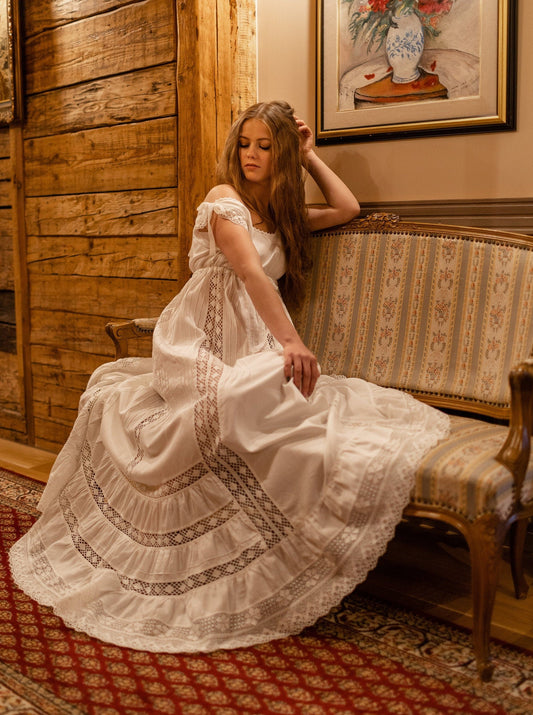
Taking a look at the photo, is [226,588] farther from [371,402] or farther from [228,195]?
[228,195]

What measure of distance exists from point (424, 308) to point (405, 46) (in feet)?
3.20

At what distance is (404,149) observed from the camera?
287 centimetres

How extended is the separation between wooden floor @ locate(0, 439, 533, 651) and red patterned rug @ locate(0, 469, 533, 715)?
0.12 metres

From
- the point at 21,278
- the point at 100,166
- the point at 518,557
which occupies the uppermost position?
the point at 100,166

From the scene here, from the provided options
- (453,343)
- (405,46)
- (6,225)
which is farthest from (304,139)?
(6,225)

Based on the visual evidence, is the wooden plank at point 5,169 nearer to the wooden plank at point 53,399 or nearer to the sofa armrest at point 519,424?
the wooden plank at point 53,399

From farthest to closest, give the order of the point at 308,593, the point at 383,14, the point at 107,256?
the point at 107,256
the point at 383,14
the point at 308,593

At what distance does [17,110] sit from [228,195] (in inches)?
78.6

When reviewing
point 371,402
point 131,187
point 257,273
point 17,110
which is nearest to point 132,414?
point 257,273

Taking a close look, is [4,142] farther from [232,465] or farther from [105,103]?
[232,465]

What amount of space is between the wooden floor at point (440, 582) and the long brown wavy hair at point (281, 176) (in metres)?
1.12

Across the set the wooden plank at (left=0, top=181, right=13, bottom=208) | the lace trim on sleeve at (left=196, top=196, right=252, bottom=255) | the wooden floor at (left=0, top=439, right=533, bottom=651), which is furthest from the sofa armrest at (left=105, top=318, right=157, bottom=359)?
the wooden plank at (left=0, top=181, right=13, bottom=208)

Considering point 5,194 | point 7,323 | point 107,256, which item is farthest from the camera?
point 7,323

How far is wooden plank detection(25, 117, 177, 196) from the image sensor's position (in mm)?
3391
